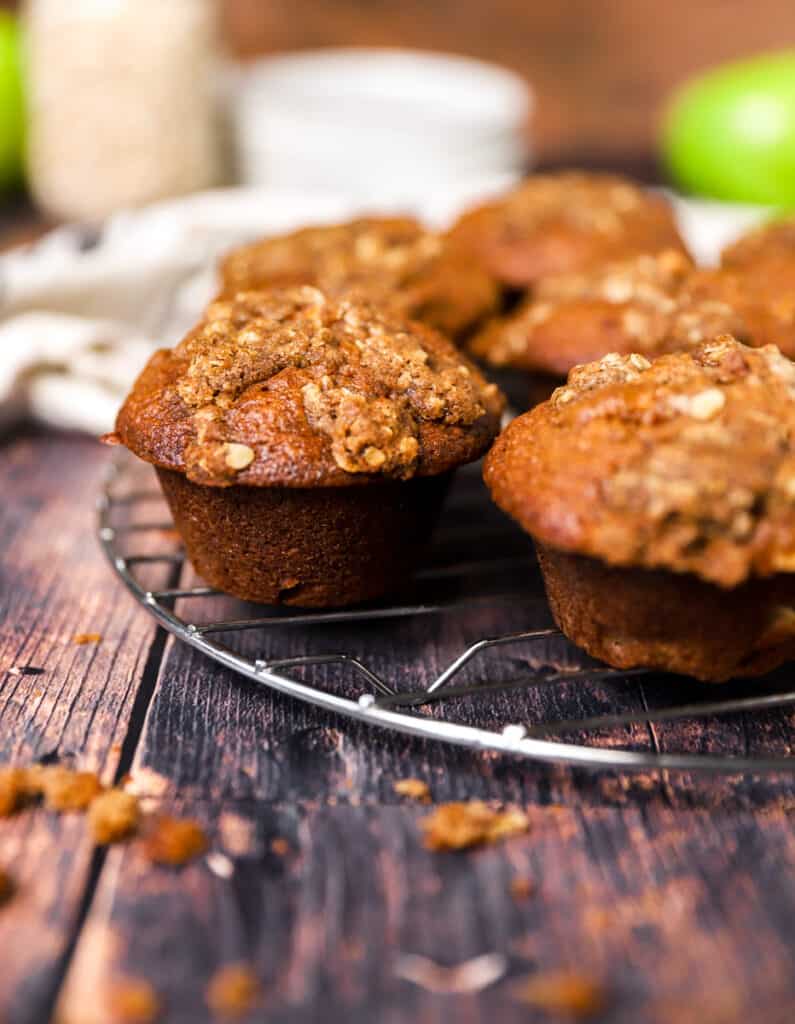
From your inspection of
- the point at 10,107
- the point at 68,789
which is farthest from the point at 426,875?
the point at 10,107

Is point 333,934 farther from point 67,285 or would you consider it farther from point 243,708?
point 67,285

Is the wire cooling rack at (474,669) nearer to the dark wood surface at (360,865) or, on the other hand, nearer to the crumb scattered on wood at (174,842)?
the dark wood surface at (360,865)

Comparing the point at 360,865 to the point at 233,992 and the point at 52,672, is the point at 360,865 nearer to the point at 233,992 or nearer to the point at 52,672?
the point at 233,992

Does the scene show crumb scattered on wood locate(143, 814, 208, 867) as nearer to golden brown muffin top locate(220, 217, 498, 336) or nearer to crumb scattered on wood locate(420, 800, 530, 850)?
crumb scattered on wood locate(420, 800, 530, 850)

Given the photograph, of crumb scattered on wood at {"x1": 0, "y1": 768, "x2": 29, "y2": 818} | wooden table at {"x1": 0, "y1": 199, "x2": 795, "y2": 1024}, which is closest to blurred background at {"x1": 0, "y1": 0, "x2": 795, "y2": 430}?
wooden table at {"x1": 0, "y1": 199, "x2": 795, "y2": 1024}

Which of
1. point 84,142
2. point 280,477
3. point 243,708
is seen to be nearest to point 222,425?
point 280,477
